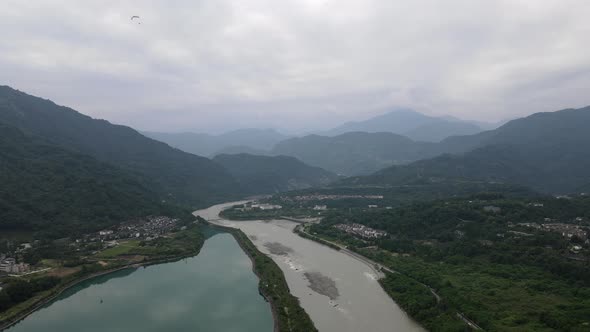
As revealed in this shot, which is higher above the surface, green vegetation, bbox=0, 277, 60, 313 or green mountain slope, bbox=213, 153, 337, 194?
green mountain slope, bbox=213, 153, 337, 194

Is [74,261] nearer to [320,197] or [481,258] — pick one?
[481,258]

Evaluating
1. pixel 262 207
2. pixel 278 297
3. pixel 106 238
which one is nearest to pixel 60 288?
pixel 106 238

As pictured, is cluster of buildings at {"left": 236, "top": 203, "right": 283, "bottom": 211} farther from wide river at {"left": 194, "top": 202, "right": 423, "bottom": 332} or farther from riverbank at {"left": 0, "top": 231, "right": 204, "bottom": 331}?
riverbank at {"left": 0, "top": 231, "right": 204, "bottom": 331}

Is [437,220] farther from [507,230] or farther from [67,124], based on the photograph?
[67,124]

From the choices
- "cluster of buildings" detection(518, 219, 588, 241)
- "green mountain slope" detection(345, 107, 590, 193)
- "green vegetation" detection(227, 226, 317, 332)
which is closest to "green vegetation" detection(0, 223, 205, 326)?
"green vegetation" detection(227, 226, 317, 332)

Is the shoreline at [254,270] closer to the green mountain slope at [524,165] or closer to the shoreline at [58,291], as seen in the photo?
the shoreline at [58,291]

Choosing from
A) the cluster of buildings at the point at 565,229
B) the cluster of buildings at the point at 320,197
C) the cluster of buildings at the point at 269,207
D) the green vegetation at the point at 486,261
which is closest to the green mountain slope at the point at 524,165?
the cluster of buildings at the point at 320,197
